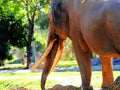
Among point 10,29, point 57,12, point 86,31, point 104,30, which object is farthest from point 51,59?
point 10,29

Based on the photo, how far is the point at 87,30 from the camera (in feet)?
20.8

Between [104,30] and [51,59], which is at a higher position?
[104,30]

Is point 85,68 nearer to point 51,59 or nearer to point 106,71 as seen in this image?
point 106,71

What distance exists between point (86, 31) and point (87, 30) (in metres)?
0.05

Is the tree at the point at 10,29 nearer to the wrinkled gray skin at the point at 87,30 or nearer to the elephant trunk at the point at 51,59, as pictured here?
the elephant trunk at the point at 51,59

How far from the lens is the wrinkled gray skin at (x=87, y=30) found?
5895mm

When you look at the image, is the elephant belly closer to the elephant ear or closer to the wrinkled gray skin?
the wrinkled gray skin

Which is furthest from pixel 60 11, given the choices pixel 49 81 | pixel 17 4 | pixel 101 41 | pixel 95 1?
pixel 17 4

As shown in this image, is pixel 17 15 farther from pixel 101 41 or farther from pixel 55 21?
pixel 101 41

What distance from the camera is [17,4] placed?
2894cm

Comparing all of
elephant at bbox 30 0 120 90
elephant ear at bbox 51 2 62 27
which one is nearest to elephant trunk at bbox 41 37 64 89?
elephant at bbox 30 0 120 90

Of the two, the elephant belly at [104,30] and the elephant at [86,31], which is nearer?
the elephant belly at [104,30]

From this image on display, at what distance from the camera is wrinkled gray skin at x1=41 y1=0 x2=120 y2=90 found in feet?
19.3

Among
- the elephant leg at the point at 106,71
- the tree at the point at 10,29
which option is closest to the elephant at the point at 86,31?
the elephant leg at the point at 106,71
